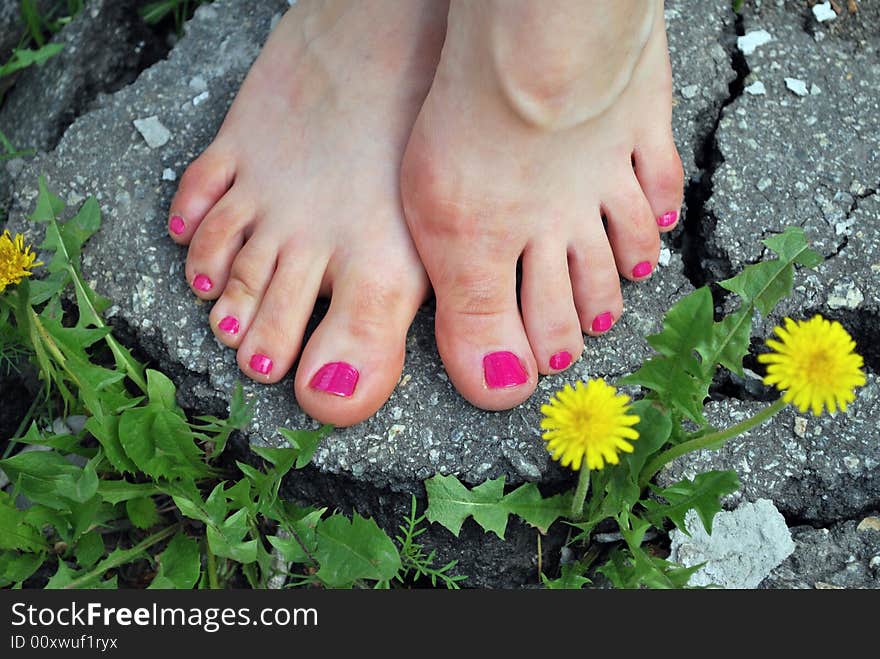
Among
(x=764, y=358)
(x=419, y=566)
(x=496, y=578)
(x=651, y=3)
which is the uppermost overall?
(x=651, y=3)

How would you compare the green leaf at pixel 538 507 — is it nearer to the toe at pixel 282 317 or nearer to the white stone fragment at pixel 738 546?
the white stone fragment at pixel 738 546

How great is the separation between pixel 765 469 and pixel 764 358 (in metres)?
0.45

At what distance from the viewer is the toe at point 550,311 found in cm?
159

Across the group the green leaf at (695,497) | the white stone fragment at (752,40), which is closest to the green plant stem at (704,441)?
the green leaf at (695,497)

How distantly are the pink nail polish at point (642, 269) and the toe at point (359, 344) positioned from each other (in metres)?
0.35

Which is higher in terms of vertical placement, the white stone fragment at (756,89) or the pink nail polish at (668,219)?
the white stone fragment at (756,89)

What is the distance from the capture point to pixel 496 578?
161 cm

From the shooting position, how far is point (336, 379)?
5.04ft

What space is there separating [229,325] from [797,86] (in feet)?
3.55

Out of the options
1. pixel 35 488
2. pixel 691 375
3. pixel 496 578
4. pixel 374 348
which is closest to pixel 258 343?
pixel 374 348

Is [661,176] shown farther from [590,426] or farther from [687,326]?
[590,426]

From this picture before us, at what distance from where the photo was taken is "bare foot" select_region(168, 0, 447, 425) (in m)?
1.59

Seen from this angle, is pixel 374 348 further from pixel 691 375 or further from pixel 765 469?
pixel 765 469

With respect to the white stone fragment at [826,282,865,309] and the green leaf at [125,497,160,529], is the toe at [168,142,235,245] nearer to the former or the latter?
the green leaf at [125,497,160,529]
